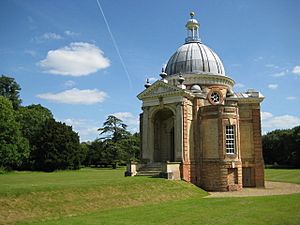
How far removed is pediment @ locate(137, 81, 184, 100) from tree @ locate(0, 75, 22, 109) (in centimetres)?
4533

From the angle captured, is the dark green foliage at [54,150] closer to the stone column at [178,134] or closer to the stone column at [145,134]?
the stone column at [145,134]

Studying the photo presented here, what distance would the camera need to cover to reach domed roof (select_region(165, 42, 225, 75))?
1550 inches

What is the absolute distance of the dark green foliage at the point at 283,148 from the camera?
273 ft

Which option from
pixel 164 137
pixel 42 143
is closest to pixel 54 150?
pixel 42 143

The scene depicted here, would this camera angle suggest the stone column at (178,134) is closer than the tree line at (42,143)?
Yes

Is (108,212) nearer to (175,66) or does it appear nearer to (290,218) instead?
(290,218)

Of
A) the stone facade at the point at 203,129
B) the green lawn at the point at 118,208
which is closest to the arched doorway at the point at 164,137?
the stone facade at the point at 203,129

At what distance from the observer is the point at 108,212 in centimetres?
1817

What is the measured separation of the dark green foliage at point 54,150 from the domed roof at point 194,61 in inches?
1333

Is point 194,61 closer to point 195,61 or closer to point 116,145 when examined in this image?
point 195,61

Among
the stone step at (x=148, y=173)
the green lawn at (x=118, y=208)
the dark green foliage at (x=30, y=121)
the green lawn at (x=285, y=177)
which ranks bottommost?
the green lawn at (x=285, y=177)

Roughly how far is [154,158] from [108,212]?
19046 millimetres

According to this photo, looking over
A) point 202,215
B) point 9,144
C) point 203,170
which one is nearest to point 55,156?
point 9,144

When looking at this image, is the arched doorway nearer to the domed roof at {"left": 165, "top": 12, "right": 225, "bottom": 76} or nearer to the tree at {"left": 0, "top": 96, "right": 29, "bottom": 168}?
the domed roof at {"left": 165, "top": 12, "right": 225, "bottom": 76}
